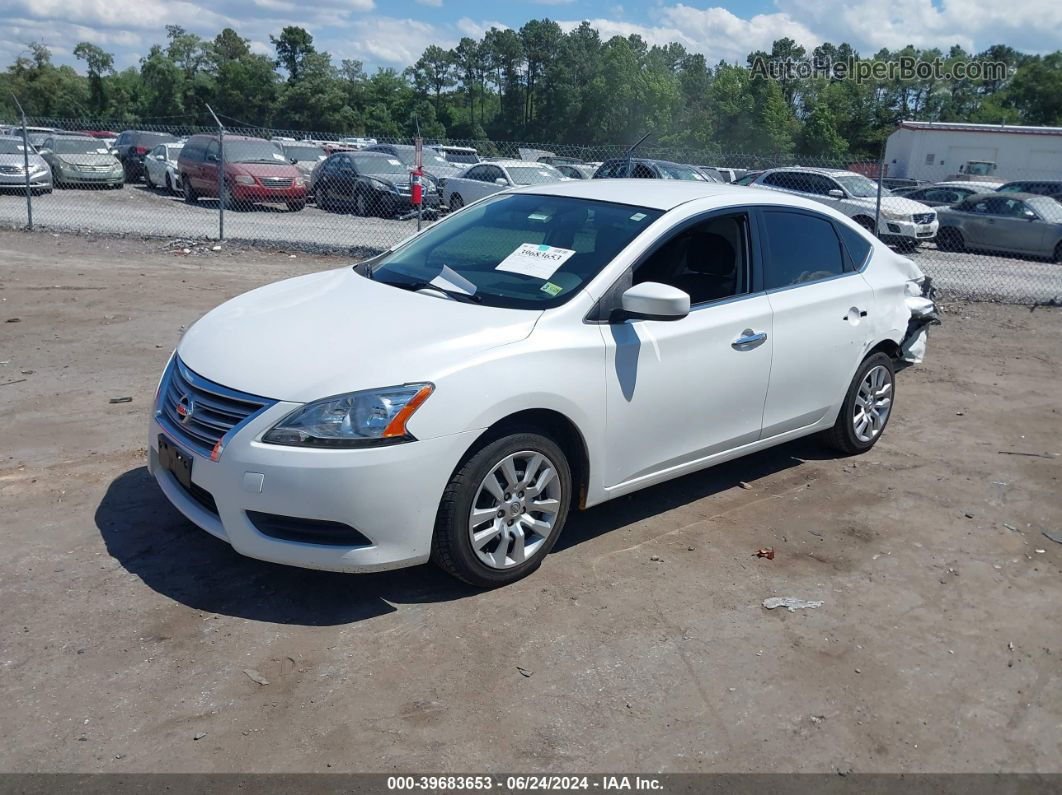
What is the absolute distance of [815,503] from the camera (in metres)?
5.43

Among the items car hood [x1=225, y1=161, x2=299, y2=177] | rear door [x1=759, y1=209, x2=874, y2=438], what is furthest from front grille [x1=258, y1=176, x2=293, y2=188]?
rear door [x1=759, y1=209, x2=874, y2=438]

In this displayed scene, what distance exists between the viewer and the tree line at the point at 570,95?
72.1 meters

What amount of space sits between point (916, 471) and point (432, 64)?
360 feet

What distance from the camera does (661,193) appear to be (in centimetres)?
515

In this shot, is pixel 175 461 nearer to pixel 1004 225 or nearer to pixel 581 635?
pixel 581 635

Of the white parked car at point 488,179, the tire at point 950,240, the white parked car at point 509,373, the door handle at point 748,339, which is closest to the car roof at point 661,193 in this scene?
the white parked car at point 509,373

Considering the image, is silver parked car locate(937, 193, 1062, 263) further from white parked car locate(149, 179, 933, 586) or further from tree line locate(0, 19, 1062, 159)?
tree line locate(0, 19, 1062, 159)

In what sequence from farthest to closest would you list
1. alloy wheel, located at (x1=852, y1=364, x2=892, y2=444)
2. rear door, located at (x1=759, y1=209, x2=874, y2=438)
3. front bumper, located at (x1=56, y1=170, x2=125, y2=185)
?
front bumper, located at (x1=56, y1=170, x2=125, y2=185) < alloy wheel, located at (x1=852, y1=364, x2=892, y2=444) < rear door, located at (x1=759, y1=209, x2=874, y2=438)

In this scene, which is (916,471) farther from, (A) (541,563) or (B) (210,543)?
(B) (210,543)

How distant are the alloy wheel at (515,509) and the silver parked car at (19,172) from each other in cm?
2158

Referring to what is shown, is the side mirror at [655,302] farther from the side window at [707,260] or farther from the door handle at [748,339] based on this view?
the door handle at [748,339]

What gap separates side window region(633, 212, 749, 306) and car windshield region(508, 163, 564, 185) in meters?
16.0

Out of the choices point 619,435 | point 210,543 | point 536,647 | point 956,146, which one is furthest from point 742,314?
point 956,146

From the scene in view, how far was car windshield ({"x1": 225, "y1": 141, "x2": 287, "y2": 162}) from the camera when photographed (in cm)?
2119
